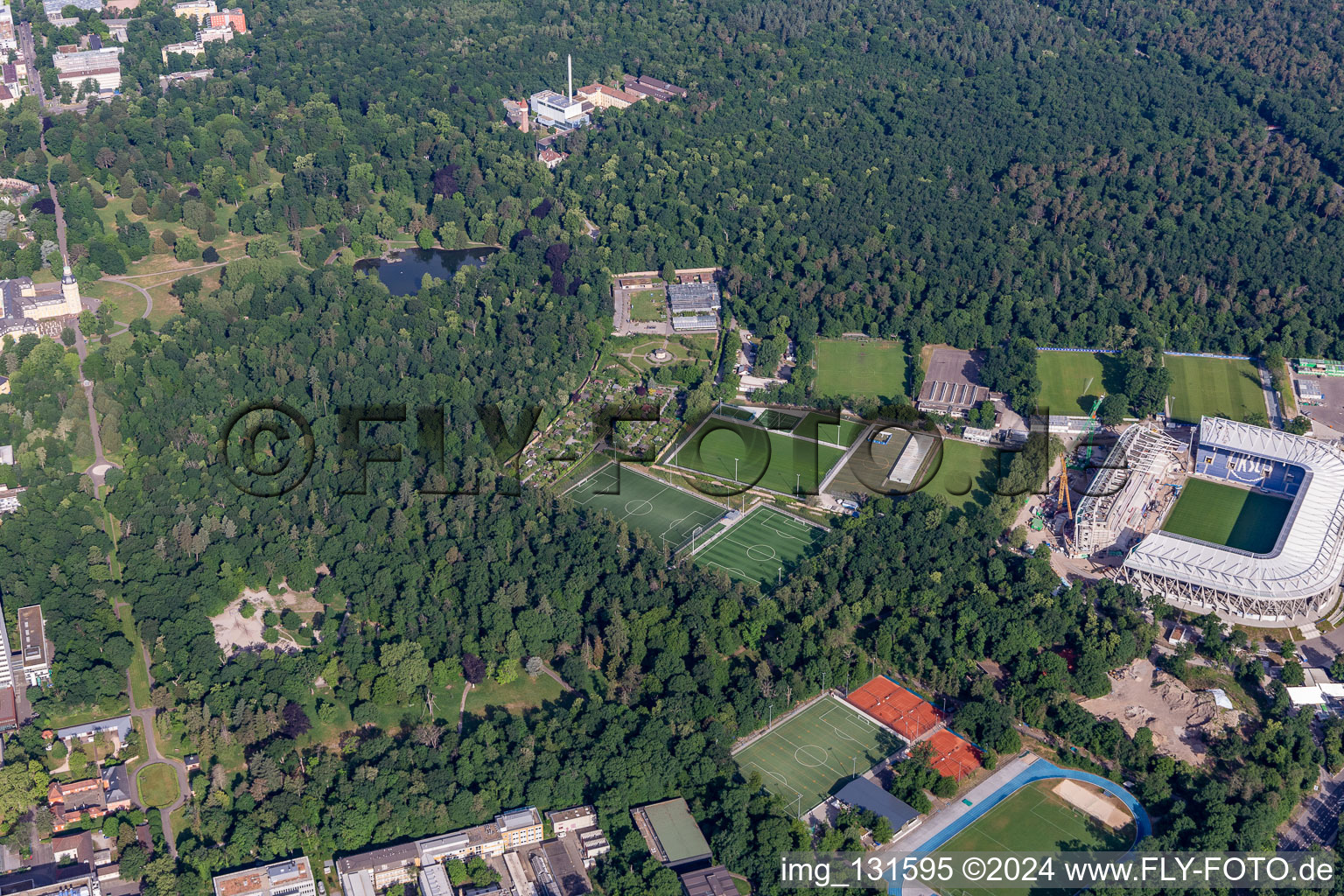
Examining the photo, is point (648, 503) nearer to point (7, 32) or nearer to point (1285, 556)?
point (1285, 556)

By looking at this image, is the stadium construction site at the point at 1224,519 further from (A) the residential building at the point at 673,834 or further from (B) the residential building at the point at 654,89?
(B) the residential building at the point at 654,89

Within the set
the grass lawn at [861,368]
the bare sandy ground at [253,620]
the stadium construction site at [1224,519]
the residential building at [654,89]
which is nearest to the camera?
the bare sandy ground at [253,620]

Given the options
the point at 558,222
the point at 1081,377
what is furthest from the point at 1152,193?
the point at 558,222

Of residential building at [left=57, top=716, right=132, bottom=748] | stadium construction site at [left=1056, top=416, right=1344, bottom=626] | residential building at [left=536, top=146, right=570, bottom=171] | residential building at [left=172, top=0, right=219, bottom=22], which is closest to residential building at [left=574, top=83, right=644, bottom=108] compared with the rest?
residential building at [left=536, top=146, right=570, bottom=171]

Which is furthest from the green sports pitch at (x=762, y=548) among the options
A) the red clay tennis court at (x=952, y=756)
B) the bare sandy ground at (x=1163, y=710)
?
the bare sandy ground at (x=1163, y=710)

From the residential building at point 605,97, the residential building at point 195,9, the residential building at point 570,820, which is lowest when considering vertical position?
the residential building at point 570,820

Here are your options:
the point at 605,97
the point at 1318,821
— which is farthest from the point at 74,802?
the point at 605,97

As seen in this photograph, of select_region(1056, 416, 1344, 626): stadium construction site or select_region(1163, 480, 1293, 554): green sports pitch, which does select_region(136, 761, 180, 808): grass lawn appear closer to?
select_region(1056, 416, 1344, 626): stadium construction site

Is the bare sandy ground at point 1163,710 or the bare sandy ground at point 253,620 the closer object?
the bare sandy ground at point 1163,710
